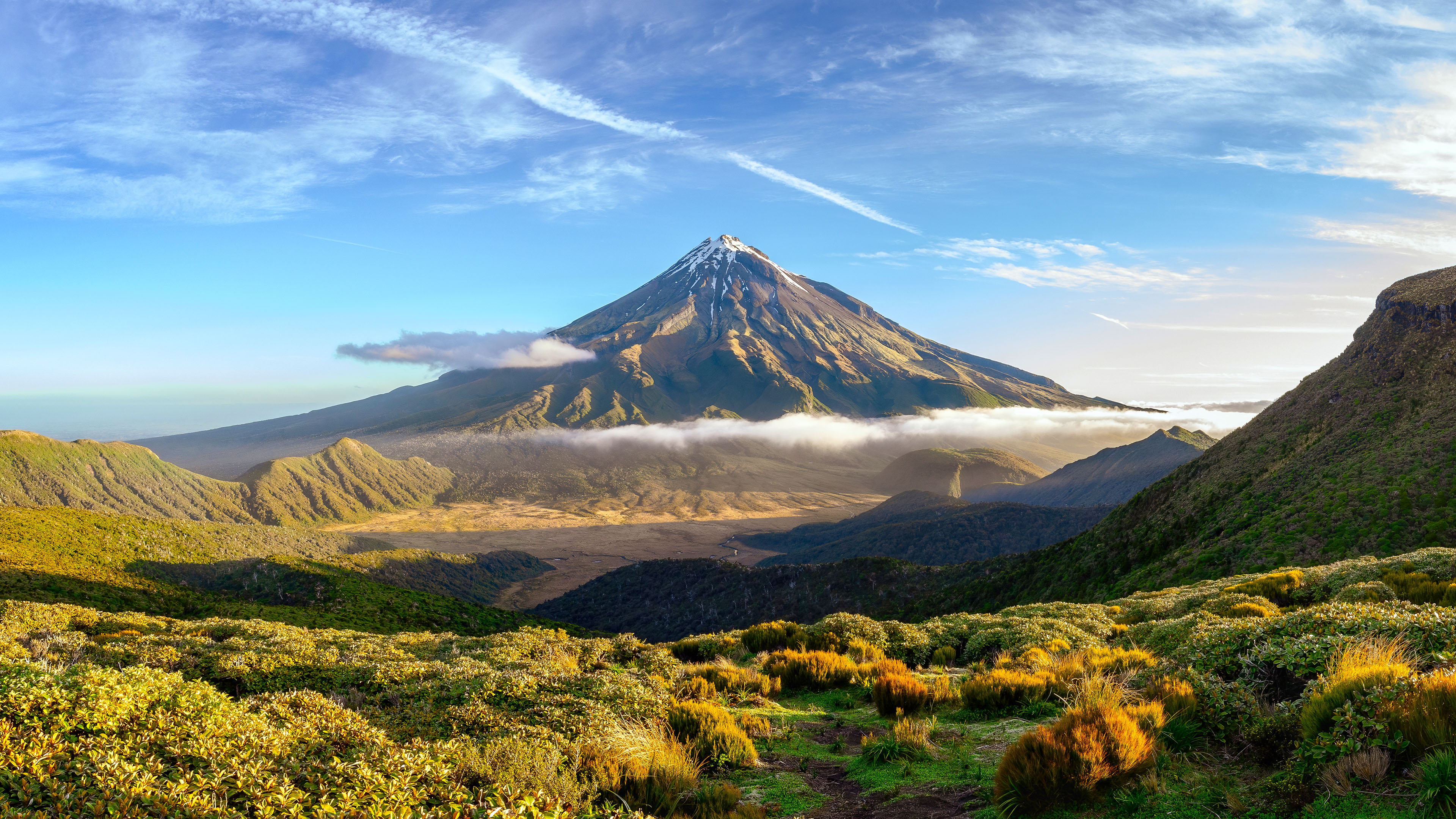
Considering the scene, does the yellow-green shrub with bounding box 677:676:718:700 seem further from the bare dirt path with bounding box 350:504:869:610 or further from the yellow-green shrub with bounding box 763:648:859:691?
the bare dirt path with bounding box 350:504:869:610

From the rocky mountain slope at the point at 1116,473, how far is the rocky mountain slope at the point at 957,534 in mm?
38119

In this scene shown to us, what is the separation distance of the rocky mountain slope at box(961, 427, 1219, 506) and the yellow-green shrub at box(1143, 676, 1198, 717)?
14626 centimetres

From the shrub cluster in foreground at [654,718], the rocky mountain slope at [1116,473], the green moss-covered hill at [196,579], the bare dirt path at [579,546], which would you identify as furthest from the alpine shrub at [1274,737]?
the rocky mountain slope at [1116,473]

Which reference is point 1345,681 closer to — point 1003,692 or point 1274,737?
point 1274,737

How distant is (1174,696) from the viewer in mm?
6383

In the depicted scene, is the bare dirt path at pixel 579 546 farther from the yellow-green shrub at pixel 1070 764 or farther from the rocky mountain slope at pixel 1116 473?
the yellow-green shrub at pixel 1070 764

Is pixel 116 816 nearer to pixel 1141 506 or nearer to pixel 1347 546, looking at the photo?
pixel 1347 546

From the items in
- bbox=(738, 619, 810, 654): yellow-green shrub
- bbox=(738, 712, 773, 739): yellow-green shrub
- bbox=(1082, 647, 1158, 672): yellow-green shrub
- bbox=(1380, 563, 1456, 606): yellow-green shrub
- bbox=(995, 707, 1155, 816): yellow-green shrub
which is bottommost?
bbox=(738, 619, 810, 654): yellow-green shrub

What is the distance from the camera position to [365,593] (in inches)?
2495

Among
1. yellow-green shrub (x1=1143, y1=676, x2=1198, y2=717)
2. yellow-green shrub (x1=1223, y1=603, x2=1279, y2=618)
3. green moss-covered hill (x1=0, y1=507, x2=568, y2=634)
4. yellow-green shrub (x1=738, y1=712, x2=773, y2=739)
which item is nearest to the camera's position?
yellow-green shrub (x1=1143, y1=676, x2=1198, y2=717)

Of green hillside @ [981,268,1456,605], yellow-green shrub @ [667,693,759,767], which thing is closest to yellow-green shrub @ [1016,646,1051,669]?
yellow-green shrub @ [667,693,759,767]

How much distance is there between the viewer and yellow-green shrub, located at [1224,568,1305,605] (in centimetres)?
1464

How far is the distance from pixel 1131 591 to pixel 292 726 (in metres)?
38.3

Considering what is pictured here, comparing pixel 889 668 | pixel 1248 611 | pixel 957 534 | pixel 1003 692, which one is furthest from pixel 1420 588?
pixel 957 534
